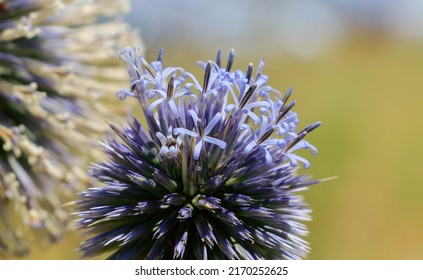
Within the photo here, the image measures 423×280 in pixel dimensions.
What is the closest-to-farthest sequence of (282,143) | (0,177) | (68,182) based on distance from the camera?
(282,143) < (0,177) < (68,182)

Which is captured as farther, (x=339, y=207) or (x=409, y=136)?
(x=409, y=136)

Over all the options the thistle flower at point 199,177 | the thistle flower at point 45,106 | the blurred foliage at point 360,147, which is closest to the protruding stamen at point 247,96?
the thistle flower at point 199,177

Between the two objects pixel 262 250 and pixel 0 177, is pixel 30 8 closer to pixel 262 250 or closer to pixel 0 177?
pixel 0 177

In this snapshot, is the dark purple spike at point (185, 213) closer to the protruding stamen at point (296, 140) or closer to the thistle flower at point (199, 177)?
the thistle flower at point (199, 177)

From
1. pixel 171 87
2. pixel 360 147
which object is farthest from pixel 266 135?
pixel 360 147

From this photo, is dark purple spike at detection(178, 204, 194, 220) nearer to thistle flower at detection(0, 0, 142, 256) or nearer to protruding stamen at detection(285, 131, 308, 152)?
protruding stamen at detection(285, 131, 308, 152)

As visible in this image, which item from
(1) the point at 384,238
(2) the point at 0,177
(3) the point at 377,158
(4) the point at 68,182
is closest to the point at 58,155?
(4) the point at 68,182
